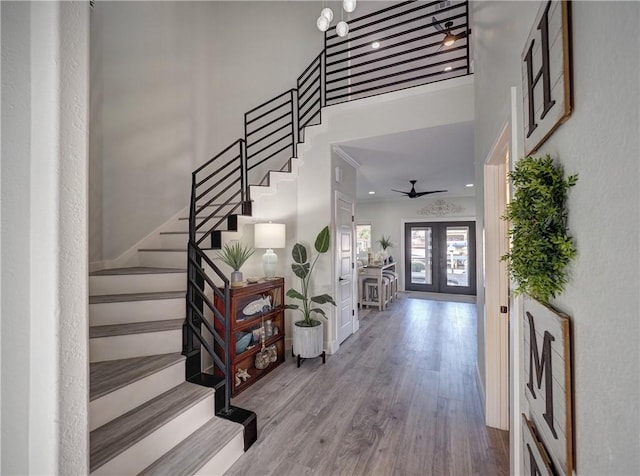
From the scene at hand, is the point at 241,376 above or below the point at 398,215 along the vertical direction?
below

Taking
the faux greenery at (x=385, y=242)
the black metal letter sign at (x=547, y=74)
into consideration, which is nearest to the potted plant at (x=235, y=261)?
the black metal letter sign at (x=547, y=74)

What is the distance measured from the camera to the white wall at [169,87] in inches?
123

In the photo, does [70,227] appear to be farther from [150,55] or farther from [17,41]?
[150,55]

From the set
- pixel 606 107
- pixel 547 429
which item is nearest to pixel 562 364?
pixel 547 429

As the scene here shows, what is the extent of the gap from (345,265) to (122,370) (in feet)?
9.68

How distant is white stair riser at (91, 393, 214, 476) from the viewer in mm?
1410

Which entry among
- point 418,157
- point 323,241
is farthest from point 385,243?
point 323,241

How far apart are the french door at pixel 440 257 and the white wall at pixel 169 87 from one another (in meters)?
5.64

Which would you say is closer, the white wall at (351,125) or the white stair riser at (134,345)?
the white stair riser at (134,345)

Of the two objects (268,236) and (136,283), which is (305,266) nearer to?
(268,236)

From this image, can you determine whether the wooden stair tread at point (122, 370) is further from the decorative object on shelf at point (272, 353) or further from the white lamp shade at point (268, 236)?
the white lamp shade at point (268, 236)

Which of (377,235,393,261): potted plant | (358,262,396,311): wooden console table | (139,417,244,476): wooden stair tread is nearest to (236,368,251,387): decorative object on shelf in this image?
(139,417,244,476): wooden stair tread

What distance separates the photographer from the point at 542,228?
805mm

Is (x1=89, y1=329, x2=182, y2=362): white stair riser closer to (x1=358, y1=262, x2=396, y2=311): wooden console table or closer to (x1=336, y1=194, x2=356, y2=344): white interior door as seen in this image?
(x1=336, y1=194, x2=356, y2=344): white interior door
